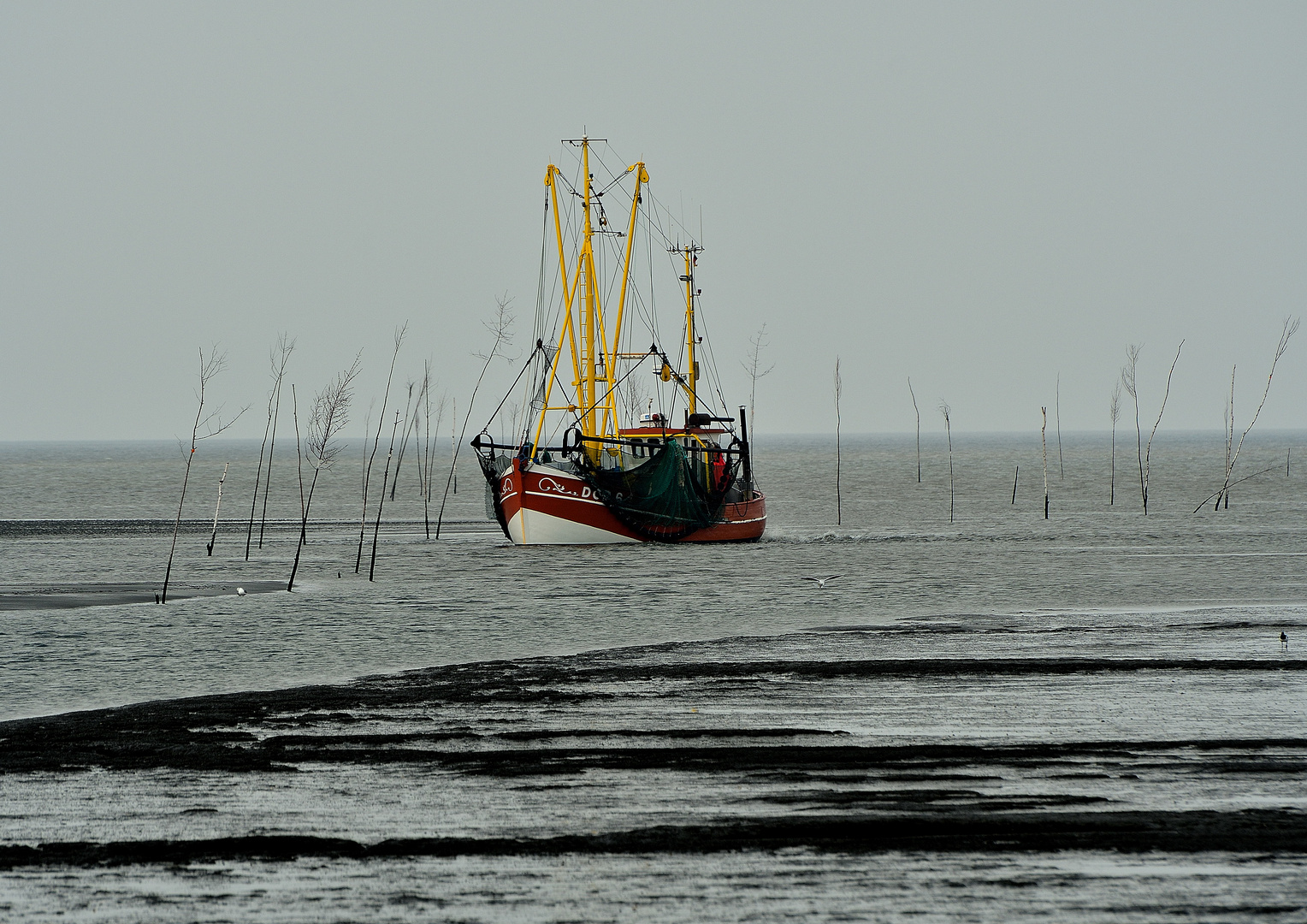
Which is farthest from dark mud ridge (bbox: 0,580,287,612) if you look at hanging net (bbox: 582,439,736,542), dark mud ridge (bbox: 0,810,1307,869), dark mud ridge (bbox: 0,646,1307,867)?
dark mud ridge (bbox: 0,810,1307,869)

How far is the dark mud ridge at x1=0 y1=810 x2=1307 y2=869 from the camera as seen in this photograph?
567 centimetres

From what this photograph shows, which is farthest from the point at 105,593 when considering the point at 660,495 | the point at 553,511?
the point at 660,495

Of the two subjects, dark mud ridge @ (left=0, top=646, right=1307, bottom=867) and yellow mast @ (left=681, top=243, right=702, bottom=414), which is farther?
yellow mast @ (left=681, top=243, right=702, bottom=414)

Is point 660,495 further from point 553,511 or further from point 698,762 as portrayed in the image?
point 698,762

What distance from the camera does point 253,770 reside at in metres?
7.22

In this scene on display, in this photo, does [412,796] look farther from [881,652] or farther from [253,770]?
[881,652]

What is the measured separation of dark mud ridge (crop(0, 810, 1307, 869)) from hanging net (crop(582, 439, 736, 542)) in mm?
21885

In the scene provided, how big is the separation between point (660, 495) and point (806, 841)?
22.8 metres

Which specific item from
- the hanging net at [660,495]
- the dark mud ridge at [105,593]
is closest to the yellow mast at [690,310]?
the hanging net at [660,495]

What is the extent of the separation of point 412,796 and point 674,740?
1887 millimetres

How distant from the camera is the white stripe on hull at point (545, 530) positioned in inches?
1084

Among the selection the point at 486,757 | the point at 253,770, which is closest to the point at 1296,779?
the point at 486,757

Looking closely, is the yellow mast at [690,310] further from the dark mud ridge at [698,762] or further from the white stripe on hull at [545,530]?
the dark mud ridge at [698,762]

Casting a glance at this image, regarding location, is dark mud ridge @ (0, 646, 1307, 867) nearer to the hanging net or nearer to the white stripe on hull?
the white stripe on hull
